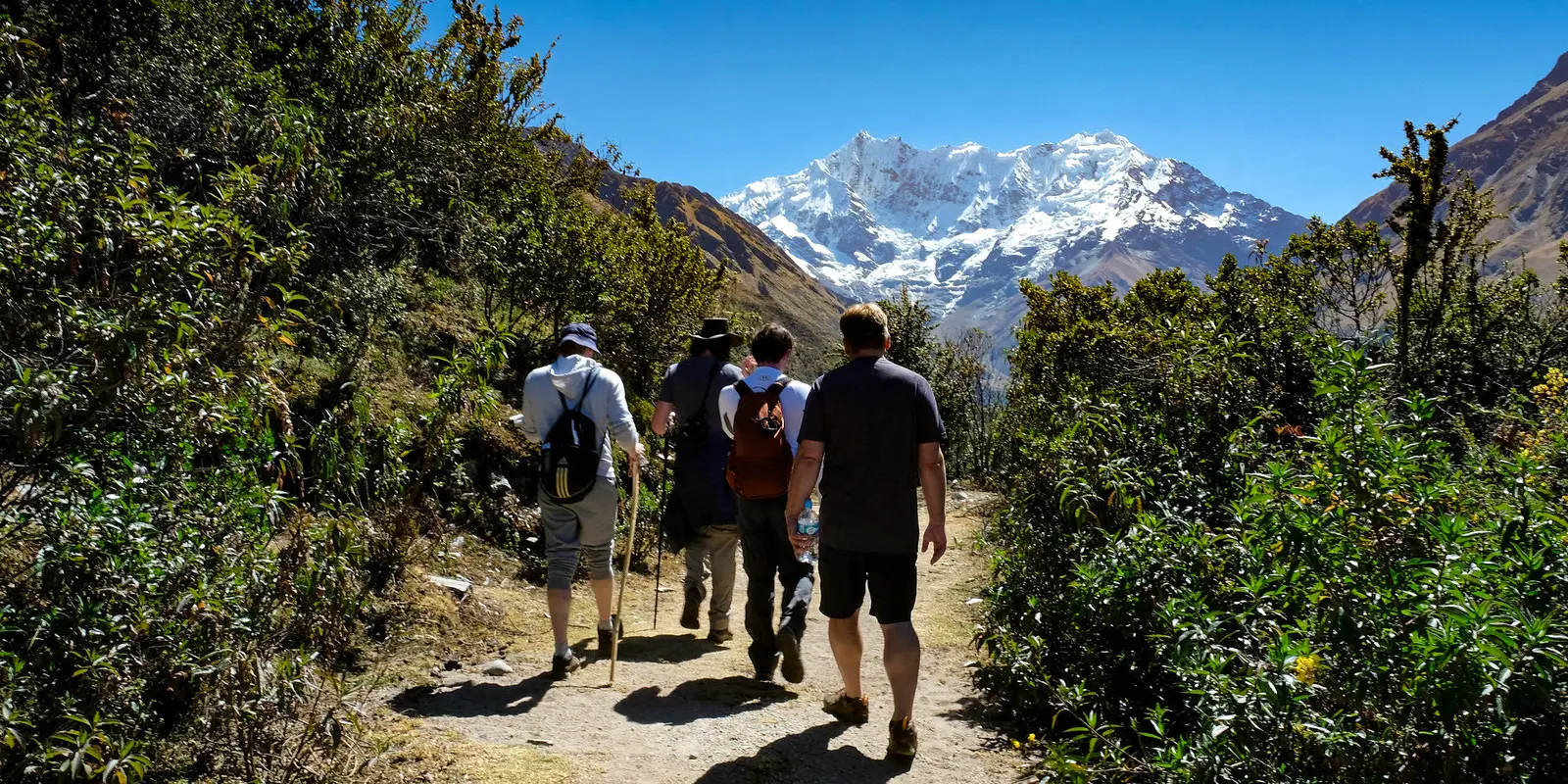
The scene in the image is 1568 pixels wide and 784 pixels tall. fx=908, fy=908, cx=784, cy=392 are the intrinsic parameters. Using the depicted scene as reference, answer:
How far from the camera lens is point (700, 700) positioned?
5.58 meters

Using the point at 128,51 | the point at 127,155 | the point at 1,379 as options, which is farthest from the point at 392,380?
the point at 1,379

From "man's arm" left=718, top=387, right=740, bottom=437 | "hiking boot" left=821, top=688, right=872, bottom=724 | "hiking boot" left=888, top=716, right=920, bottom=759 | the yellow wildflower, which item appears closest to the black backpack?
"man's arm" left=718, top=387, right=740, bottom=437

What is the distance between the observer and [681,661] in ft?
21.3

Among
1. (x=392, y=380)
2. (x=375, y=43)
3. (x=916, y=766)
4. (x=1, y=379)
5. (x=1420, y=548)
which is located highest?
(x=375, y=43)

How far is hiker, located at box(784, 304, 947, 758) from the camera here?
4.62 metres

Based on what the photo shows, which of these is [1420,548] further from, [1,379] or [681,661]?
[1,379]

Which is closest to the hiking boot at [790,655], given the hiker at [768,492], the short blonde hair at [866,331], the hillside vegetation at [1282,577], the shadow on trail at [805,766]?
the hiker at [768,492]

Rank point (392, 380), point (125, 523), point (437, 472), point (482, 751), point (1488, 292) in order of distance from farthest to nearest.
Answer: point (1488, 292)
point (392, 380)
point (437, 472)
point (482, 751)
point (125, 523)

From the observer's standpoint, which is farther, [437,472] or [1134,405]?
[437,472]

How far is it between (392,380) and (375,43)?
14.0 feet

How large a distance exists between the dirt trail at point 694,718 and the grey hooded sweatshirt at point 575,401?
1447 mm

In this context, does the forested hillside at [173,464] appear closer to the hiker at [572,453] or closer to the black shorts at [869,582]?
the hiker at [572,453]

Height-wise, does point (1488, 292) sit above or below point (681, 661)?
above

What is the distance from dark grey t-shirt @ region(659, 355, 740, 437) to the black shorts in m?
2.18
